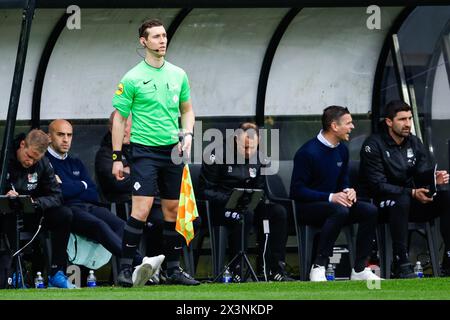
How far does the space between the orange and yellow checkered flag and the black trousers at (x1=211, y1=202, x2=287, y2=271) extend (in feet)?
6.04

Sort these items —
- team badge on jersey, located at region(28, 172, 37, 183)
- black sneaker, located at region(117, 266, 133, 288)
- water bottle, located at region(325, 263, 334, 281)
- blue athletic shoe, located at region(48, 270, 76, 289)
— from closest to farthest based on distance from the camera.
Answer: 1. black sneaker, located at region(117, 266, 133, 288)
2. blue athletic shoe, located at region(48, 270, 76, 289)
3. team badge on jersey, located at region(28, 172, 37, 183)
4. water bottle, located at region(325, 263, 334, 281)

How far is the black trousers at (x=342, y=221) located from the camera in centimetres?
1177

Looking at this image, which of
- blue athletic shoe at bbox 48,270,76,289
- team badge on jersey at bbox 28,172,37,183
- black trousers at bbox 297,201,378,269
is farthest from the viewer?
black trousers at bbox 297,201,378,269

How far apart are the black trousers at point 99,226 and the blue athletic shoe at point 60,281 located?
47cm

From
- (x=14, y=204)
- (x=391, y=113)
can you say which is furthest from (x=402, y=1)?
(x=14, y=204)

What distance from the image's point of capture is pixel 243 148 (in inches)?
480

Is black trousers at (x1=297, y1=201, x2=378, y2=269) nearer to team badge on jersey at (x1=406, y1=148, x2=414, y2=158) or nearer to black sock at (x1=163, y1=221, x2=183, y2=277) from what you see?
team badge on jersey at (x1=406, y1=148, x2=414, y2=158)

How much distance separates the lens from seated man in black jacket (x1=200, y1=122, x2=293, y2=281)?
12.0 metres

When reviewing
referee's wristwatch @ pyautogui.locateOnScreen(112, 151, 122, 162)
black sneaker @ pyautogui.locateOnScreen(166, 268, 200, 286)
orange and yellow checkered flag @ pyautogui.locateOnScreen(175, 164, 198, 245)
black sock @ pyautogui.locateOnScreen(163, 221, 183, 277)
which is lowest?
black sneaker @ pyautogui.locateOnScreen(166, 268, 200, 286)

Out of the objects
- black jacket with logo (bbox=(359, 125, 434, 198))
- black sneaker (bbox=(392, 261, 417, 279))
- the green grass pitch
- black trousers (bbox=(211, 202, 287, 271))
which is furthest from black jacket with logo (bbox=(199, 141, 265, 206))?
black sneaker (bbox=(392, 261, 417, 279))

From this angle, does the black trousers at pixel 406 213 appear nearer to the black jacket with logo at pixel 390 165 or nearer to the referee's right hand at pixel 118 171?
the black jacket with logo at pixel 390 165

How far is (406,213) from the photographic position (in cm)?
1196

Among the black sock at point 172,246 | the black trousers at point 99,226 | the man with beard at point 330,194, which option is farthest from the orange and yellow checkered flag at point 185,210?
the man with beard at point 330,194

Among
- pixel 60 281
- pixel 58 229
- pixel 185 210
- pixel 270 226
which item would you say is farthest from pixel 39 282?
pixel 270 226
